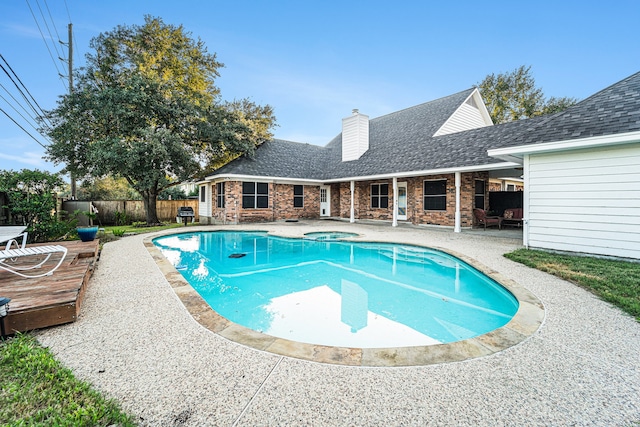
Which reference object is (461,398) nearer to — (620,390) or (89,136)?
(620,390)

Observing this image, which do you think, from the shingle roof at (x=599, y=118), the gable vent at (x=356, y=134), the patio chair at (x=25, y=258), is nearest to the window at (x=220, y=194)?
the gable vent at (x=356, y=134)

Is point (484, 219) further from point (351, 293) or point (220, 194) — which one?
point (220, 194)

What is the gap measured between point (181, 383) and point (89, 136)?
582 inches

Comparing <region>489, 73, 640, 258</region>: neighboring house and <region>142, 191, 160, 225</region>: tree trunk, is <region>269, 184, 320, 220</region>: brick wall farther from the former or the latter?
<region>489, 73, 640, 258</region>: neighboring house

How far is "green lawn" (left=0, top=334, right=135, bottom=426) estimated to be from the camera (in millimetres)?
1619

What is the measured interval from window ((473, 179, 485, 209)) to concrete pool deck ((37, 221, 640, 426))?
1020 centimetres

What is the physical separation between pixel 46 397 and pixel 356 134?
53.5 feet

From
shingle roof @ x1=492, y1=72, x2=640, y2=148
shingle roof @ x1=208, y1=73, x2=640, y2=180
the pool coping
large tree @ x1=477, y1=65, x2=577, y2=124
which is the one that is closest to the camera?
the pool coping

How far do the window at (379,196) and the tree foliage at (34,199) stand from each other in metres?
12.8

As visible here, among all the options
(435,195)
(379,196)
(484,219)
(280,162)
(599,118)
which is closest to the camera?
(599,118)

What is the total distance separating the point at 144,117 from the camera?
12.7 m

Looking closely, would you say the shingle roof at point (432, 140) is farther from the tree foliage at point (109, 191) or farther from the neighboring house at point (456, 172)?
the tree foliage at point (109, 191)

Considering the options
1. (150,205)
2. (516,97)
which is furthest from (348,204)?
(516,97)

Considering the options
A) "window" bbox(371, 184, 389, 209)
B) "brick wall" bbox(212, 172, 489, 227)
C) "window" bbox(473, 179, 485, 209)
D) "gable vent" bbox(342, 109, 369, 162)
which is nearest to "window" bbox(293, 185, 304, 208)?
"brick wall" bbox(212, 172, 489, 227)
